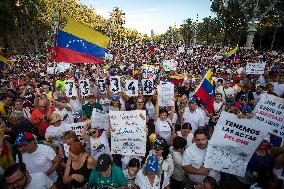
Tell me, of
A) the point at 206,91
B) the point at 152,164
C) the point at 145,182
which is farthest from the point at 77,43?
the point at 145,182

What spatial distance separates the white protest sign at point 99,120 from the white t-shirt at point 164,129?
1.21m

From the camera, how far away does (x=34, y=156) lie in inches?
201

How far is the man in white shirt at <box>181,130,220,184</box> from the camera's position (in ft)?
16.2

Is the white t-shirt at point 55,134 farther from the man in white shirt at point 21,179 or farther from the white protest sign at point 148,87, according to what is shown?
the white protest sign at point 148,87

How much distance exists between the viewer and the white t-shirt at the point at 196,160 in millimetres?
4945

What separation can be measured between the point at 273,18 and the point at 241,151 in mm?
53907

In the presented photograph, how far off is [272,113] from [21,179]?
4.90 m

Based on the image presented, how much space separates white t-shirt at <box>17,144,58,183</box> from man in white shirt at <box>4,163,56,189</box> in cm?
81

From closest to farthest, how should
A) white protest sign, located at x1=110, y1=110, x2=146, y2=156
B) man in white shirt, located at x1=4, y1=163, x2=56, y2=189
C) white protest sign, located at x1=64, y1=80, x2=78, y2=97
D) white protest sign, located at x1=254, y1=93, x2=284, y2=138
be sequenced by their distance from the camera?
1. man in white shirt, located at x1=4, y1=163, x2=56, y2=189
2. white protest sign, located at x1=254, y1=93, x2=284, y2=138
3. white protest sign, located at x1=110, y1=110, x2=146, y2=156
4. white protest sign, located at x1=64, y1=80, x2=78, y2=97

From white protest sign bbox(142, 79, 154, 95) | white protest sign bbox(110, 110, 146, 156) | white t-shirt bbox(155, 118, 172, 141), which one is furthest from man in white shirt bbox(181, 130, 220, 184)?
white protest sign bbox(142, 79, 154, 95)

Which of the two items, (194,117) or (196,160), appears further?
(194,117)

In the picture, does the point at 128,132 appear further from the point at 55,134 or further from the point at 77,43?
the point at 77,43

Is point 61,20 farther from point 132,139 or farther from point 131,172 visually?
point 131,172

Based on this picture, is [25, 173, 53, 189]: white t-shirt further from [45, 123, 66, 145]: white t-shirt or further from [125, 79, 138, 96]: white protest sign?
[125, 79, 138, 96]: white protest sign
